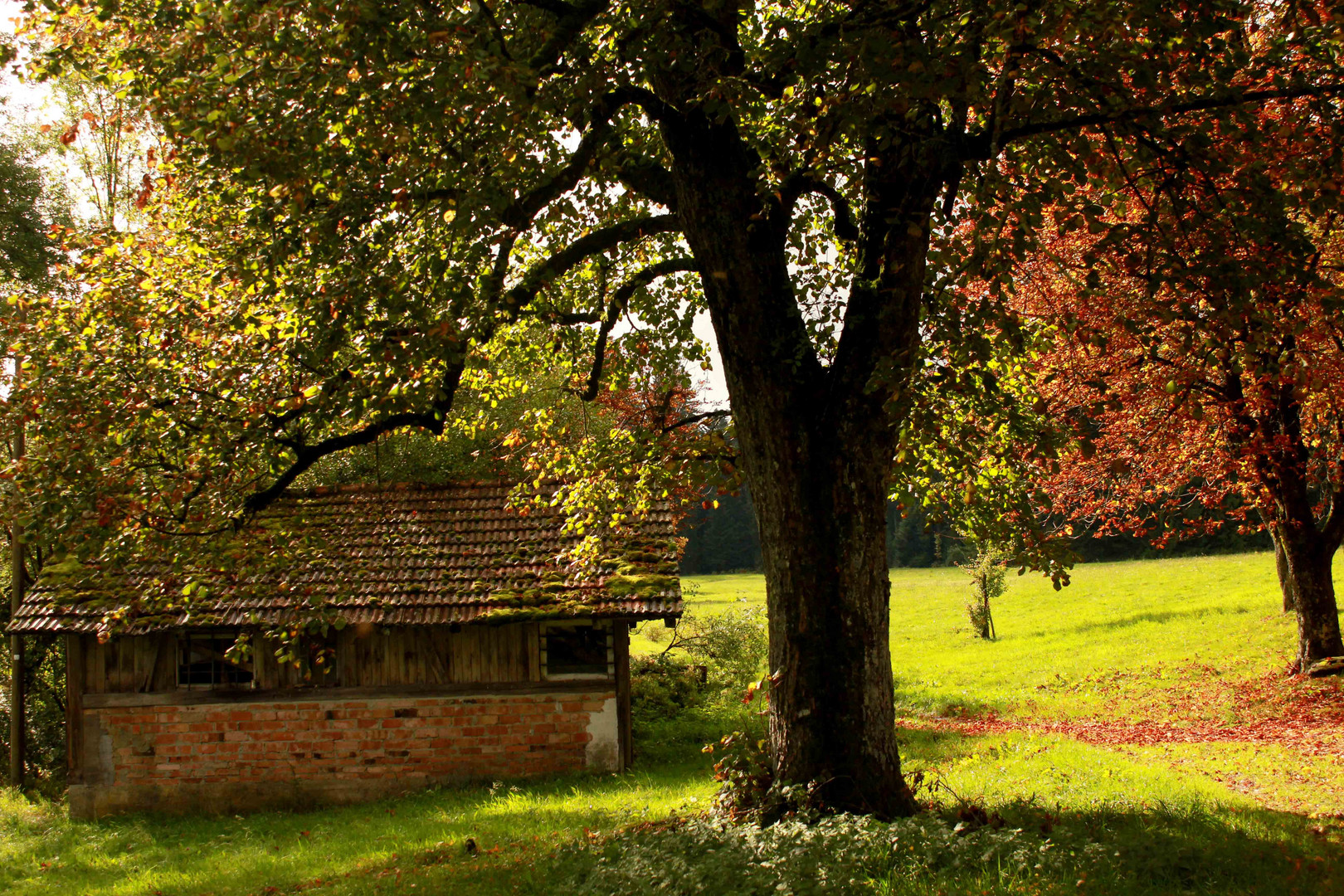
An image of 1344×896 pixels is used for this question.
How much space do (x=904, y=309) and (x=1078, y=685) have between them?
16.4 meters

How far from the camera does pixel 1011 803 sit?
26.5 feet

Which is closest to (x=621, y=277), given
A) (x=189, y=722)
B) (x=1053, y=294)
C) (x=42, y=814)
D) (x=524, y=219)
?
(x=524, y=219)

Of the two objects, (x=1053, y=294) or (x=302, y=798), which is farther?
(x=1053, y=294)

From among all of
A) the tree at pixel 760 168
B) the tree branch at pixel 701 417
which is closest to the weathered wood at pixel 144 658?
the tree at pixel 760 168

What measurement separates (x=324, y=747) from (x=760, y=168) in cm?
1104

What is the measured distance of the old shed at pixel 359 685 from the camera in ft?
46.1

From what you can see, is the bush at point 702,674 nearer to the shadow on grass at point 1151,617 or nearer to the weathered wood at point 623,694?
the weathered wood at point 623,694

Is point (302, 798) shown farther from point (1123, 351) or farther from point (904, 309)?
point (1123, 351)

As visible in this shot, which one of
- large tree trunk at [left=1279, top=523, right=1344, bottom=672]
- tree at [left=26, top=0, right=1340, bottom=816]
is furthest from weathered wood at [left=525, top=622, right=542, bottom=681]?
large tree trunk at [left=1279, top=523, right=1344, bottom=672]

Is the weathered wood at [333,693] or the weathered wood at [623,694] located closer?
the weathered wood at [623,694]

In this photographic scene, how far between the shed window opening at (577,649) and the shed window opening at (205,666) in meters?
4.64

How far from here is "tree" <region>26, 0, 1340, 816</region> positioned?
591cm

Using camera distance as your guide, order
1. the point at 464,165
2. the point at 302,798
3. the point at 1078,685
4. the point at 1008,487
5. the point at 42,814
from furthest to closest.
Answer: the point at 1078,685, the point at 42,814, the point at 302,798, the point at 1008,487, the point at 464,165

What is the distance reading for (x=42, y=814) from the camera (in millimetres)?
15164
